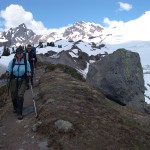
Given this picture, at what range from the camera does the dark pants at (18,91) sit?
15062mm

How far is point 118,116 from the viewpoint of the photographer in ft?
47.9

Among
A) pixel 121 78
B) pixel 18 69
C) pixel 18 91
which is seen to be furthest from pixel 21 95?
Result: pixel 121 78

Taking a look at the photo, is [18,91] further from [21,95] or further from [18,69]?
[18,69]

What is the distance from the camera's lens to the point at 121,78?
91.7 ft

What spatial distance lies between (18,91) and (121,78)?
13981mm

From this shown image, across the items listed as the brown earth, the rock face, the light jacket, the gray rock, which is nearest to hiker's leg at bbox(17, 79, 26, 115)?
the light jacket

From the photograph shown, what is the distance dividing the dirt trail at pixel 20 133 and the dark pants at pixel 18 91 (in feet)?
1.60

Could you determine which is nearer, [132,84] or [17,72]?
[17,72]

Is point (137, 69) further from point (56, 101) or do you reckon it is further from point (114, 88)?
point (56, 101)

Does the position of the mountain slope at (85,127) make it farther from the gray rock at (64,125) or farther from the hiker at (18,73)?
the hiker at (18,73)

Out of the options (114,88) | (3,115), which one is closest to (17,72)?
(3,115)

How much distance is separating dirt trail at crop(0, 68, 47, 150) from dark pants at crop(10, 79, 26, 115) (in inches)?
19.2

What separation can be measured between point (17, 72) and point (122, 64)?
14554 millimetres

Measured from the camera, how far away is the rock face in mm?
27359
